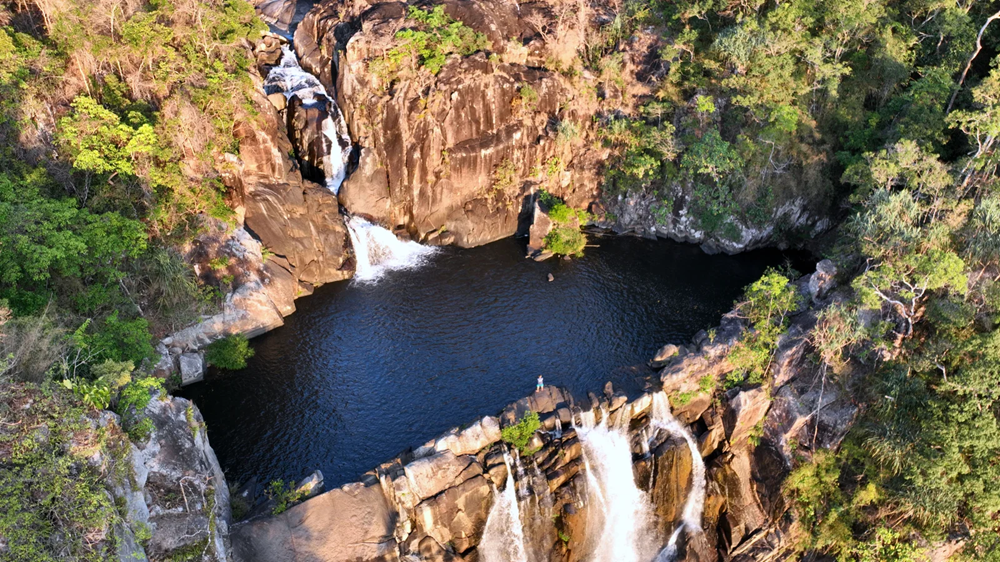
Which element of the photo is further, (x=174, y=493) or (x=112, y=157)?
(x=112, y=157)

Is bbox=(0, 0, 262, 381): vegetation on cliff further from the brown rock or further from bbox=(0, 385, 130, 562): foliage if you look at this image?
the brown rock

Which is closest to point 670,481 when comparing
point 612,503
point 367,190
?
point 612,503

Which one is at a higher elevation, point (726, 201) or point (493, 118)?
point (493, 118)

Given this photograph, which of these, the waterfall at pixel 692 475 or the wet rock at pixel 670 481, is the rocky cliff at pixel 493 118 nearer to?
the waterfall at pixel 692 475

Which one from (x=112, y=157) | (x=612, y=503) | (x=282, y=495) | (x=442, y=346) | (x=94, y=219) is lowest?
(x=612, y=503)

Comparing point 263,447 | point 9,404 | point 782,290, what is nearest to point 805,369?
point 782,290

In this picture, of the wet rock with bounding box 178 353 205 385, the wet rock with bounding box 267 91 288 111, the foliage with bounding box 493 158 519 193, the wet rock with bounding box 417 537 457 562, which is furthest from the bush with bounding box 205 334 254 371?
the foliage with bounding box 493 158 519 193

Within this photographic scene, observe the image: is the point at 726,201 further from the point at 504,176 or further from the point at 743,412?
the point at 743,412

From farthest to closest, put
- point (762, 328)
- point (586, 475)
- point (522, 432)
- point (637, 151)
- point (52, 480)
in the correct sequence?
point (637, 151) → point (762, 328) → point (586, 475) → point (522, 432) → point (52, 480)
